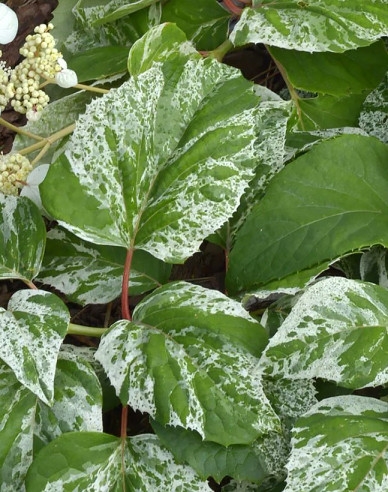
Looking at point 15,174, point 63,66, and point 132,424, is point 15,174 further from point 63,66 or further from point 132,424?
point 132,424

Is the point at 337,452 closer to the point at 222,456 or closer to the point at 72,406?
the point at 222,456

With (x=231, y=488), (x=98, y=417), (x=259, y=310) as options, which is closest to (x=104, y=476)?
(x=98, y=417)

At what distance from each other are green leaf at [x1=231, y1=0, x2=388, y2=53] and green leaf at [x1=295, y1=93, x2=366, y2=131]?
13 centimetres

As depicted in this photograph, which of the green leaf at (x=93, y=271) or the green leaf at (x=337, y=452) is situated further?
the green leaf at (x=93, y=271)

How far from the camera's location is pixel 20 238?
2.86 feet

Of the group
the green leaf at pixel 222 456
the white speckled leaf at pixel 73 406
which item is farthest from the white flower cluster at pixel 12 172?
the green leaf at pixel 222 456

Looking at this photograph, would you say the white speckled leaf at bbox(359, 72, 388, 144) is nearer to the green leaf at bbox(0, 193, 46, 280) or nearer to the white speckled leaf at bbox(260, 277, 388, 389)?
the white speckled leaf at bbox(260, 277, 388, 389)

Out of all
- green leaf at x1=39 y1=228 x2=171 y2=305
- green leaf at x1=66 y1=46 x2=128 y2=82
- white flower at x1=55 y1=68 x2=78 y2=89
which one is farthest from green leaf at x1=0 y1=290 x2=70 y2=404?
green leaf at x1=66 y1=46 x2=128 y2=82

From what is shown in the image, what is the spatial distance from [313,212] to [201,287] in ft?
0.51

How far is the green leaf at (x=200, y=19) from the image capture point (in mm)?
1041

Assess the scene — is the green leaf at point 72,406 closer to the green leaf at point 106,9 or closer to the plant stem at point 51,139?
the plant stem at point 51,139

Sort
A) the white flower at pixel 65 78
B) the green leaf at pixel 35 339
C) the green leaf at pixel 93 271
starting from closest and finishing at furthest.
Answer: the green leaf at pixel 35 339 < the white flower at pixel 65 78 < the green leaf at pixel 93 271

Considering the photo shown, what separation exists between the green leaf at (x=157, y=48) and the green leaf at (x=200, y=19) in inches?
4.0

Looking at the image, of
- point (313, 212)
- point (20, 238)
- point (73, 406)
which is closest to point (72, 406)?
point (73, 406)
